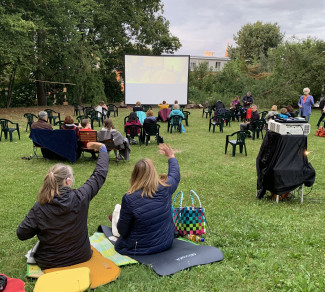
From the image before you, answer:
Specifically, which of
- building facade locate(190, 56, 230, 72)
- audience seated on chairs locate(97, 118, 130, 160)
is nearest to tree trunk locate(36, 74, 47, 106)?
audience seated on chairs locate(97, 118, 130, 160)

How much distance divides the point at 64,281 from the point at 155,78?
1799 cm

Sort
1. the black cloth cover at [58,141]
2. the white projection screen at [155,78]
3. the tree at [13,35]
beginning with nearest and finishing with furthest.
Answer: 1. the black cloth cover at [58,141]
2. the tree at [13,35]
3. the white projection screen at [155,78]

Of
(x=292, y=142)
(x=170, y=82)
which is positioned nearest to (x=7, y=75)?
(x=170, y=82)

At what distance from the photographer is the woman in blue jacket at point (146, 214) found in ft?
9.50

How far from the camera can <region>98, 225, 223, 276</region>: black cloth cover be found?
2818 mm

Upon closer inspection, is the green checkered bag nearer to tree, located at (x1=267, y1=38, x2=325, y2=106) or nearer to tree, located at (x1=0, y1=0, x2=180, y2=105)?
tree, located at (x1=0, y1=0, x2=180, y2=105)

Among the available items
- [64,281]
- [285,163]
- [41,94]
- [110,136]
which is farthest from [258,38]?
[64,281]

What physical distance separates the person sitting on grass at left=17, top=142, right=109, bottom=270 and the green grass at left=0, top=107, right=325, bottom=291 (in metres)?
0.29

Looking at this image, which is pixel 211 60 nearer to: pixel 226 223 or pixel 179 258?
pixel 226 223

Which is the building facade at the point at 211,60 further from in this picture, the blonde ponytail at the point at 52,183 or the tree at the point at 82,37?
the blonde ponytail at the point at 52,183

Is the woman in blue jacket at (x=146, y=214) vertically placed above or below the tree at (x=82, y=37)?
below

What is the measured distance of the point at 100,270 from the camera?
9.06 feet

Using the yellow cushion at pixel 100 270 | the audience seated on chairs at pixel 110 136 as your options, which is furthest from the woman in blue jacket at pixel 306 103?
the yellow cushion at pixel 100 270

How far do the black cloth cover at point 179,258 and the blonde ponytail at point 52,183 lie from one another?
1.00 m
